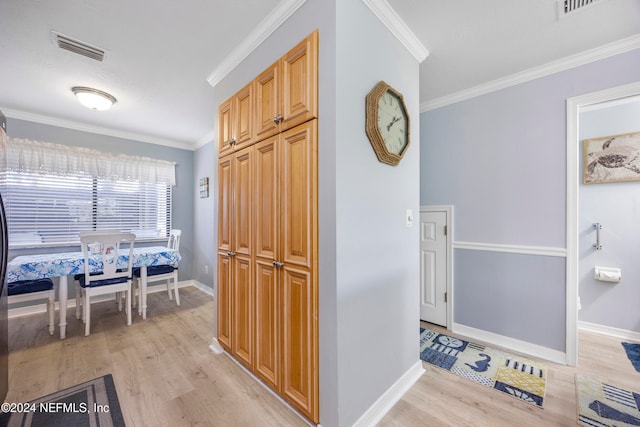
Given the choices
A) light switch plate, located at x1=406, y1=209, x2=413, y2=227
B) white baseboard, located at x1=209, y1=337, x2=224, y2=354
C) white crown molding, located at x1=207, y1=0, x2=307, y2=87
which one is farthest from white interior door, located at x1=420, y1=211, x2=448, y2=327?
white crown molding, located at x1=207, y1=0, x2=307, y2=87

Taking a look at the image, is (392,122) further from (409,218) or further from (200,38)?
(200,38)

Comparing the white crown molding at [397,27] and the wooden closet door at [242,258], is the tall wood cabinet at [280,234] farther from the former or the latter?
the white crown molding at [397,27]

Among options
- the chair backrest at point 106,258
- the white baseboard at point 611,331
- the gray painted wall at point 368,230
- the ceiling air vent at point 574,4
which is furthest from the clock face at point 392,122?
the white baseboard at point 611,331

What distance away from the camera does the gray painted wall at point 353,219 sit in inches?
52.9

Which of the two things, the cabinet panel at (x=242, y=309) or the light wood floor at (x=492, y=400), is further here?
the cabinet panel at (x=242, y=309)

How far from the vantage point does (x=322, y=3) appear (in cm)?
142

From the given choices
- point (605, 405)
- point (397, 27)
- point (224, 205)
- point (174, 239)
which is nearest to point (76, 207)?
point (174, 239)

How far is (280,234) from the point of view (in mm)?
1639

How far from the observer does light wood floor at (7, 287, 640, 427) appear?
157 centimetres

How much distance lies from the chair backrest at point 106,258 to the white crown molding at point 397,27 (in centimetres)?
304

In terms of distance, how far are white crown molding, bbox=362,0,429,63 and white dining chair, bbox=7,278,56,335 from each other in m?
3.82

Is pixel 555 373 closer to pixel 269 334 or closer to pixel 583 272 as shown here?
pixel 583 272

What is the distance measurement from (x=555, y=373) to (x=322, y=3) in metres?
3.06

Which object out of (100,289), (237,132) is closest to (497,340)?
(237,132)
